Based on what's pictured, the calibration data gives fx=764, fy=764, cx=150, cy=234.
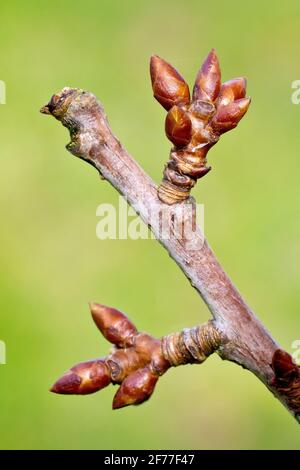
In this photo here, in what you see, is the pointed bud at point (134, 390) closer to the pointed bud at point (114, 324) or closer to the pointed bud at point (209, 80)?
the pointed bud at point (114, 324)

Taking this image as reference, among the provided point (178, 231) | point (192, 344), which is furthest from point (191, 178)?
point (192, 344)

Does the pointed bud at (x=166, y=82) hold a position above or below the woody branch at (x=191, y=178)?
above

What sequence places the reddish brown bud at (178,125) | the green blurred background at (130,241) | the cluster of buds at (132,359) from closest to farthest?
the reddish brown bud at (178,125)
the cluster of buds at (132,359)
the green blurred background at (130,241)

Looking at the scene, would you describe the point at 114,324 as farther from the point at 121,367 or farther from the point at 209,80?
the point at 209,80

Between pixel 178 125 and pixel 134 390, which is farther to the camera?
pixel 134 390

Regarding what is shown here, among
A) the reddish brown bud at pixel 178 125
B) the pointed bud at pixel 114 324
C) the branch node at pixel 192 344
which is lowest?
the branch node at pixel 192 344

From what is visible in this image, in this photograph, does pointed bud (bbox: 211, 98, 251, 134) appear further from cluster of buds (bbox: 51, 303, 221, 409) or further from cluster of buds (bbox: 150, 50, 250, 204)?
cluster of buds (bbox: 51, 303, 221, 409)

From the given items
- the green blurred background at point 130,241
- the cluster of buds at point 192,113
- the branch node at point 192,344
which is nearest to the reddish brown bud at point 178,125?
the cluster of buds at point 192,113

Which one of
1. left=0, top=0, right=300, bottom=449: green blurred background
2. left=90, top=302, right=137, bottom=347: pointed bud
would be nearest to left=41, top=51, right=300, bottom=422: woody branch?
left=90, top=302, right=137, bottom=347: pointed bud
